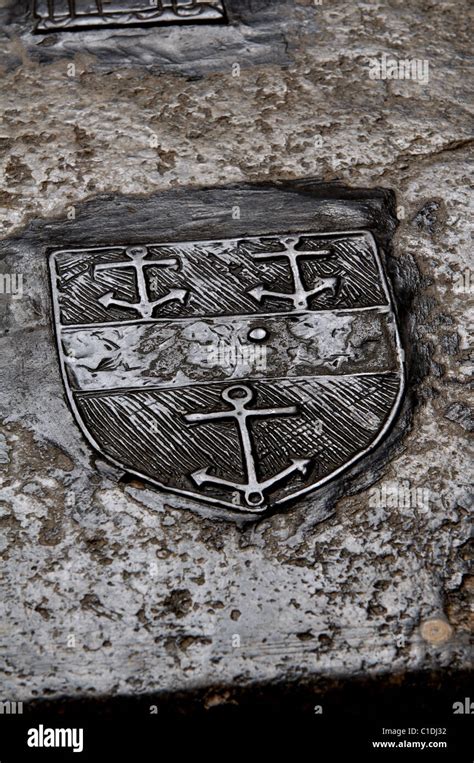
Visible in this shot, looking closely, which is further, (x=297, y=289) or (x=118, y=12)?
(x=118, y=12)

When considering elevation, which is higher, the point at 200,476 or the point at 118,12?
the point at 118,12

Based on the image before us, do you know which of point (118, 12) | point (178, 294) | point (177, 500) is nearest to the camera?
point (177, 500)

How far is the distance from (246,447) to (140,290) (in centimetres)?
49

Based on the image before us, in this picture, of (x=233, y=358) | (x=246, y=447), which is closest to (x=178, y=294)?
(x=233, y=358)

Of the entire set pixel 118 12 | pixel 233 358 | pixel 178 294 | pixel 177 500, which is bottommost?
pixel 177 500

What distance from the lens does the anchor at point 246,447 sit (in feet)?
6.11

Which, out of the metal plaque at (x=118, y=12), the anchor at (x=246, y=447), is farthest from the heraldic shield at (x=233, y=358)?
the metal plaque at (x=118, y=12)

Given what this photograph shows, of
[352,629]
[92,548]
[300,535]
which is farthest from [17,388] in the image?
[352,629]

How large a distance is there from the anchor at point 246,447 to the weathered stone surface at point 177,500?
0.07 metres

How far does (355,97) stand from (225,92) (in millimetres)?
371

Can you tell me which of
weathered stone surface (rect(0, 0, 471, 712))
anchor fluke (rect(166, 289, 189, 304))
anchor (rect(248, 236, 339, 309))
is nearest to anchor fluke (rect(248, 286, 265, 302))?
anchor (rect(248, 236, 339, 309))

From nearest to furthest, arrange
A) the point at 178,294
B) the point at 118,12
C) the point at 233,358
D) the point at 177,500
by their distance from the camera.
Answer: the point at 177,500, the point at 233,358, the point at 178,294, the point at 118,12

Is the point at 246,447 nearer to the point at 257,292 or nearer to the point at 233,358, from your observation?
the point at 233,358

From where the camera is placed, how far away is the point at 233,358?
206 centimetres
